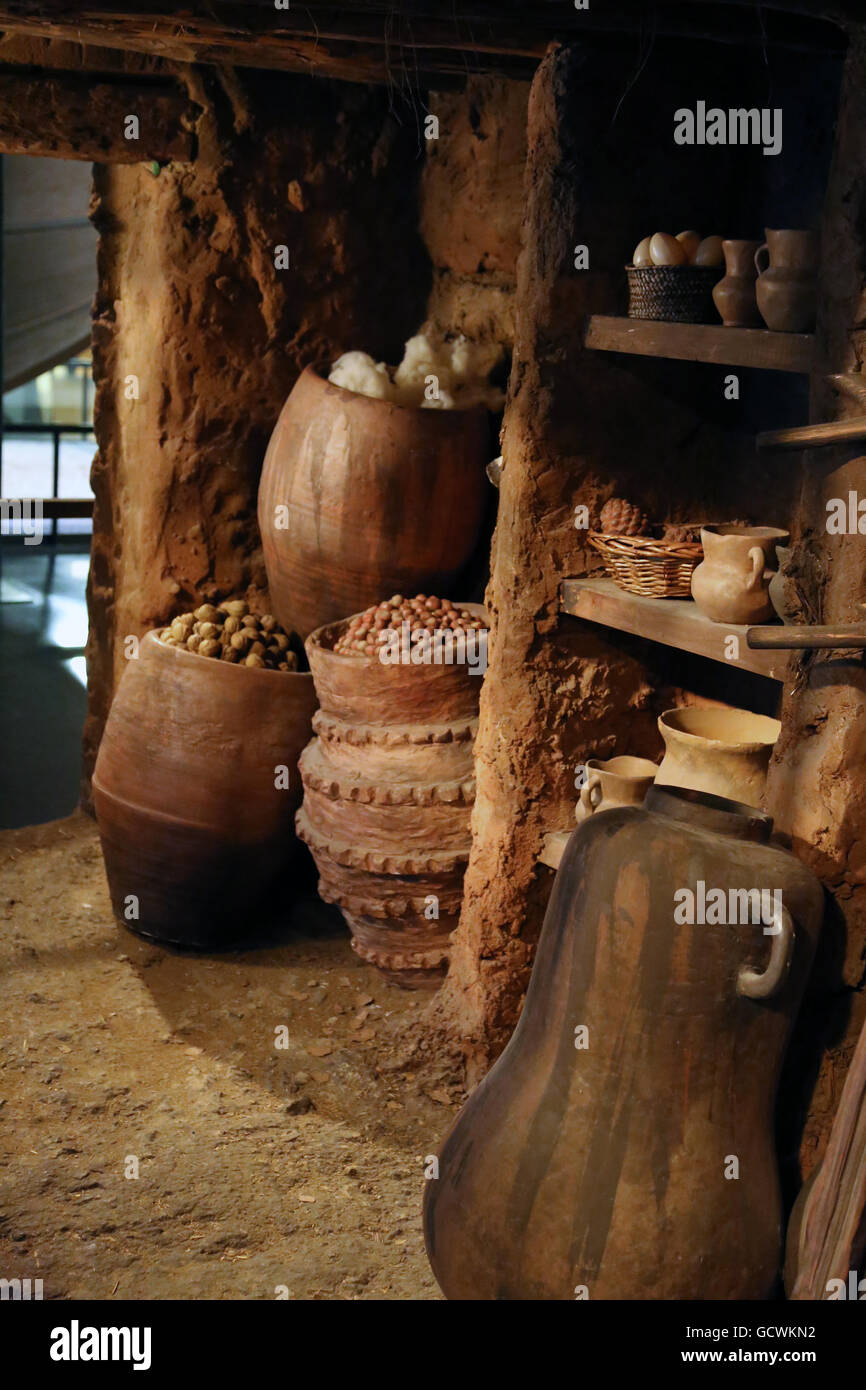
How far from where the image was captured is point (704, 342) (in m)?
2.91

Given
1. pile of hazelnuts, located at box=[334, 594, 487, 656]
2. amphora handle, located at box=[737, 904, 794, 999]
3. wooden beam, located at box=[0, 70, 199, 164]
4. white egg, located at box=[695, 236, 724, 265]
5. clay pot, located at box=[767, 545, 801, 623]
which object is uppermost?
wooden beam, located at box=[0, 70, 199, 164]

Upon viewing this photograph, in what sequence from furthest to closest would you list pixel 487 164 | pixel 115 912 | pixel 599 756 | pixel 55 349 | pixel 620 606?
pixel 55 349
pixel 115 912
pixel 487 164
pixel 599 756
pixel 620 606

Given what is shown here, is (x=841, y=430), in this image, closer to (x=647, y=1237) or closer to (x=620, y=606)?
(x=620, y=606)

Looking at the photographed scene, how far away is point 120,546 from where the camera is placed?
5.19 metres

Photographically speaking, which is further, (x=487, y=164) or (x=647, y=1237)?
(x=487, y=164)

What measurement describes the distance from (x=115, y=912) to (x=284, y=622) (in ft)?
3.87

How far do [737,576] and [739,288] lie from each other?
2.03 ft

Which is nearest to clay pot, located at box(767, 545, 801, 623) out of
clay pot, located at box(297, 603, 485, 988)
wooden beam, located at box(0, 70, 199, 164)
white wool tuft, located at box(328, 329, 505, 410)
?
clay pot, located at box(297, 603, 485, 988)

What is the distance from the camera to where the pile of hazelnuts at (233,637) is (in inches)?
177

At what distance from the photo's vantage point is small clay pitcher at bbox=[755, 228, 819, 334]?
2654 mm

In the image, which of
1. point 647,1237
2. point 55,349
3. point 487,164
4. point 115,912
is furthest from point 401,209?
point 55,349

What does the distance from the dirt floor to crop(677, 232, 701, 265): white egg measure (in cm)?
225

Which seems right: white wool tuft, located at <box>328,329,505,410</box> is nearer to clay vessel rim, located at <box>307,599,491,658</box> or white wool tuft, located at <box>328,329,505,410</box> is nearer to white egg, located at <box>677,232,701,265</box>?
clay vessel rim, located at <box>307,599,491,658</box>

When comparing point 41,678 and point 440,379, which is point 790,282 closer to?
point 440,379
